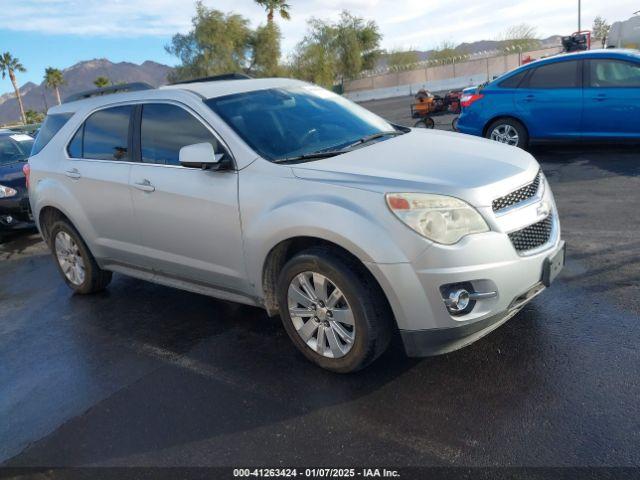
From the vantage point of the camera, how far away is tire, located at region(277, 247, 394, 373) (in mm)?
3246

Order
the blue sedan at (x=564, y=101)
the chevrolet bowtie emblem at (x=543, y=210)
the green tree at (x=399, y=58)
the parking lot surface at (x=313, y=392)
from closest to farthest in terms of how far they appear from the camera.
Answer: the parking lot surface at (x=313, y=392)
the chevrolet bowtie emblem at (x=543, y=210)
the blue sedan at (x=564, y=101)
the green tree at (x=399, y=58)

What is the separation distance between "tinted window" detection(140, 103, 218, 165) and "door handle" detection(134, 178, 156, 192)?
175 millimetres

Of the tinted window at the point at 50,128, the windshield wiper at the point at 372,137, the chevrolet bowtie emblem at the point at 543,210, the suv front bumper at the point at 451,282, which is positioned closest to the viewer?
the suv front bumper at the point at 451,282

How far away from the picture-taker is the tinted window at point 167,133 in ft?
13.5

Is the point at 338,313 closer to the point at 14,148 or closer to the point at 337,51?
the point at 14,148

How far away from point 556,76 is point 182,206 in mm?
7266

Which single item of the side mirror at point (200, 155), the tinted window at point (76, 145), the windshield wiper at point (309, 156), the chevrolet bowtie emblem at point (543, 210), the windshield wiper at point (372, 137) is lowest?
the chevrolet bowtie emblem at point (543, 210)

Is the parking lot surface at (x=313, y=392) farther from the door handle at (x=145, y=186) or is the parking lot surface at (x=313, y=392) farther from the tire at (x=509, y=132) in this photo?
the tire at (x=509, y=132)

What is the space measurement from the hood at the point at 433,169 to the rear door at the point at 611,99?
18.4ft

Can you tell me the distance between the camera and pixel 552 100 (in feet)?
29.8

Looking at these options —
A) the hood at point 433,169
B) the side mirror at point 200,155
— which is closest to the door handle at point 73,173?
the side mirror at point 200,155

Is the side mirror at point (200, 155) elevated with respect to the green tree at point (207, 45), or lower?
lower

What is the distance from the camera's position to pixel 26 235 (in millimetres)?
9297

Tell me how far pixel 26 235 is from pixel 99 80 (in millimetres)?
67651
